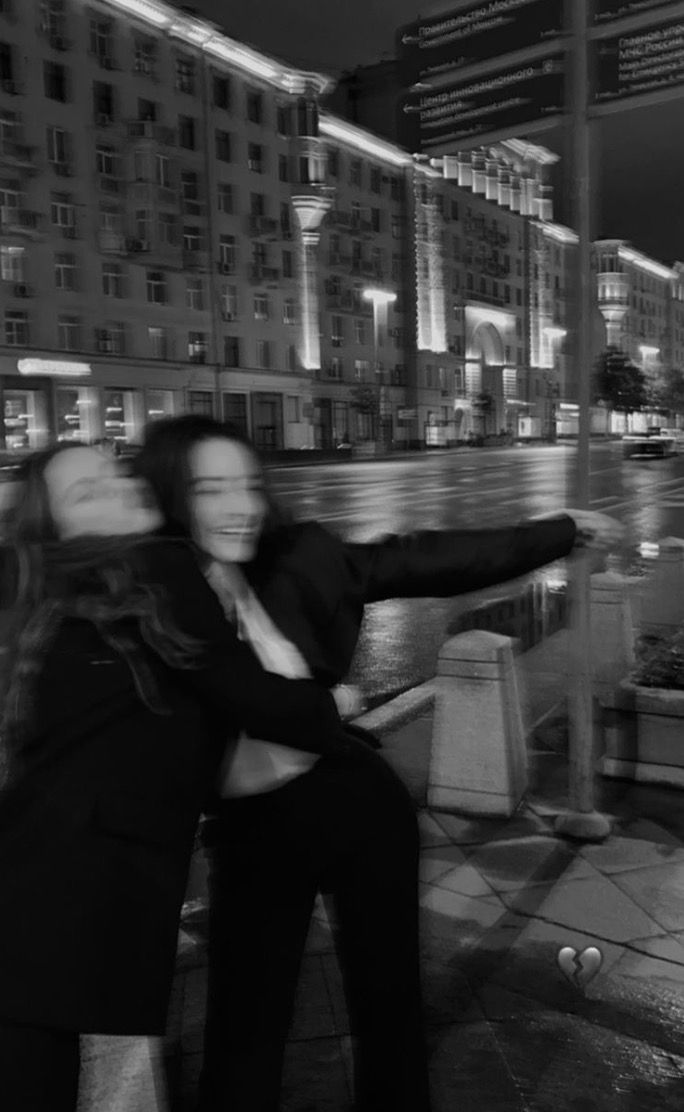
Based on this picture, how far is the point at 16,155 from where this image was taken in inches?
1732

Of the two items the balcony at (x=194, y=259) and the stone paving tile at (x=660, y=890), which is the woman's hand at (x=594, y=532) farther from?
the balcony at (x=194, y=259)

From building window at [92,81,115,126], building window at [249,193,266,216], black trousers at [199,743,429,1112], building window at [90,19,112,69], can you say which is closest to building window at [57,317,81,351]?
building window at [92,81,115,126]

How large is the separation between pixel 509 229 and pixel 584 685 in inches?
3719

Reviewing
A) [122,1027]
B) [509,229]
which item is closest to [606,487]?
[122,1027]

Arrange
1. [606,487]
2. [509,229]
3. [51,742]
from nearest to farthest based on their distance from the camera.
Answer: [51,742]
[606,487]
[509,229]

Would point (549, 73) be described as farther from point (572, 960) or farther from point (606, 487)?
point (606, 487)

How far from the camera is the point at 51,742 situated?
5.76 feet

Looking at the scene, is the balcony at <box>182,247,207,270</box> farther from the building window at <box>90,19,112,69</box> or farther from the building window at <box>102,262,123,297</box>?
the building window at <box>90,19,112,69</box>

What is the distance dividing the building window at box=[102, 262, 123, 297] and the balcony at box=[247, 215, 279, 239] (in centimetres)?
1108

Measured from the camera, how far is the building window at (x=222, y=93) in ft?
183

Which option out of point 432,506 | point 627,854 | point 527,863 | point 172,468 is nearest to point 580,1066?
point 527,863

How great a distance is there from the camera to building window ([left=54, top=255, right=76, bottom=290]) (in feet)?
153

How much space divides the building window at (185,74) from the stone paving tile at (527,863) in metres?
54.1

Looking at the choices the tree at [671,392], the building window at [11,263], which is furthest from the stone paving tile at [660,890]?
the tree at [671,392]
